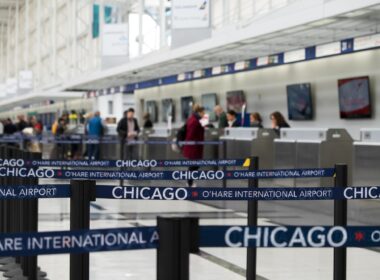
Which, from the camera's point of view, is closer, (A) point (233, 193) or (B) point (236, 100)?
(A) point (233, 193)

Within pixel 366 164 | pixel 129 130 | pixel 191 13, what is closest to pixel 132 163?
pixel 366 164

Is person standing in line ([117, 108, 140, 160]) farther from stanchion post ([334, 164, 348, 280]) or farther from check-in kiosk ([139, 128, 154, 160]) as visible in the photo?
stanchion post ([334, 164, 348, 280])

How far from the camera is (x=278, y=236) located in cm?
303

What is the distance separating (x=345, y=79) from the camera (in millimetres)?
17422

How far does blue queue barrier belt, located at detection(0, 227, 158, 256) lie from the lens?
290 cm

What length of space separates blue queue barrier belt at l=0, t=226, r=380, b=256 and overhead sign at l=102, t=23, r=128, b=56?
900 inches

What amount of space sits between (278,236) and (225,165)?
13.0 ft

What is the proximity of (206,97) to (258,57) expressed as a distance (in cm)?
591

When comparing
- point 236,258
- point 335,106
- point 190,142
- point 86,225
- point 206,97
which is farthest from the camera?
point 206,97

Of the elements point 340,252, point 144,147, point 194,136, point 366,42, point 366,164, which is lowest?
point 340,252

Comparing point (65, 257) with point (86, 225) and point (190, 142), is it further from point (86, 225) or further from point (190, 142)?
point (190, 142)

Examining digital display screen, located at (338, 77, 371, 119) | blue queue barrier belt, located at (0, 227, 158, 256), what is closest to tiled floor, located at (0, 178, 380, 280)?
blue queue barrier belt, located at (0, 227, 158, 256)

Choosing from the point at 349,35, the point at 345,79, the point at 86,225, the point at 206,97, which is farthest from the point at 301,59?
the point at 86,225

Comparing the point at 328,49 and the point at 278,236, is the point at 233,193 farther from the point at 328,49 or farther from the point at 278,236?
the point at 328,49
